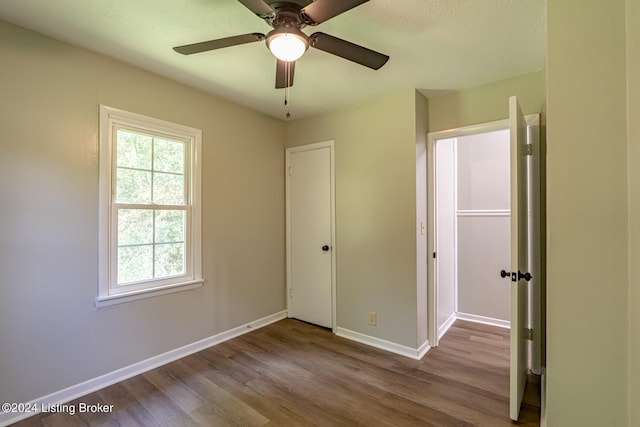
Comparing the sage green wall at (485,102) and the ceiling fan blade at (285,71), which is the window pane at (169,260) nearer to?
the ceiling fan blade at (285,71)

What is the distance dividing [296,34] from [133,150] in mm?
1707

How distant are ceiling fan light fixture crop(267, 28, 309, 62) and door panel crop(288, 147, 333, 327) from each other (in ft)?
5.75

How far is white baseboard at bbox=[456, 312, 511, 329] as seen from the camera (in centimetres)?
325

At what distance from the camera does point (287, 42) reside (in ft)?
4.62

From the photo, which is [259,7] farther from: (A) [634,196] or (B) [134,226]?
(B) [134,226]

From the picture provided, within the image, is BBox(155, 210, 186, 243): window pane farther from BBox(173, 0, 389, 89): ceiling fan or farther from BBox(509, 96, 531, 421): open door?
BBox(509, 96, 531, 421): open door

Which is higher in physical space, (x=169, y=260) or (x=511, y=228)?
(x=511, y=228)

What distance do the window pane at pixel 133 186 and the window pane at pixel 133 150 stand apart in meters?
0.06

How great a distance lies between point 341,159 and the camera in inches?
121

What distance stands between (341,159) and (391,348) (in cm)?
195

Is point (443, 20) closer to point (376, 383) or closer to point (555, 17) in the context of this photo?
point (555, 17)

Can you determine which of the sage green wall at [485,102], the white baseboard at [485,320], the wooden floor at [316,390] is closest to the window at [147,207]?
the wooden floor at [316,390]

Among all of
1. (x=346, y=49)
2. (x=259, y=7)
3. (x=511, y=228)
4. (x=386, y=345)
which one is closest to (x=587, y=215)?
(x=511, y=228)

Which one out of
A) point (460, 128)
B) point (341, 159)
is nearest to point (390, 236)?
point (341, 159)
